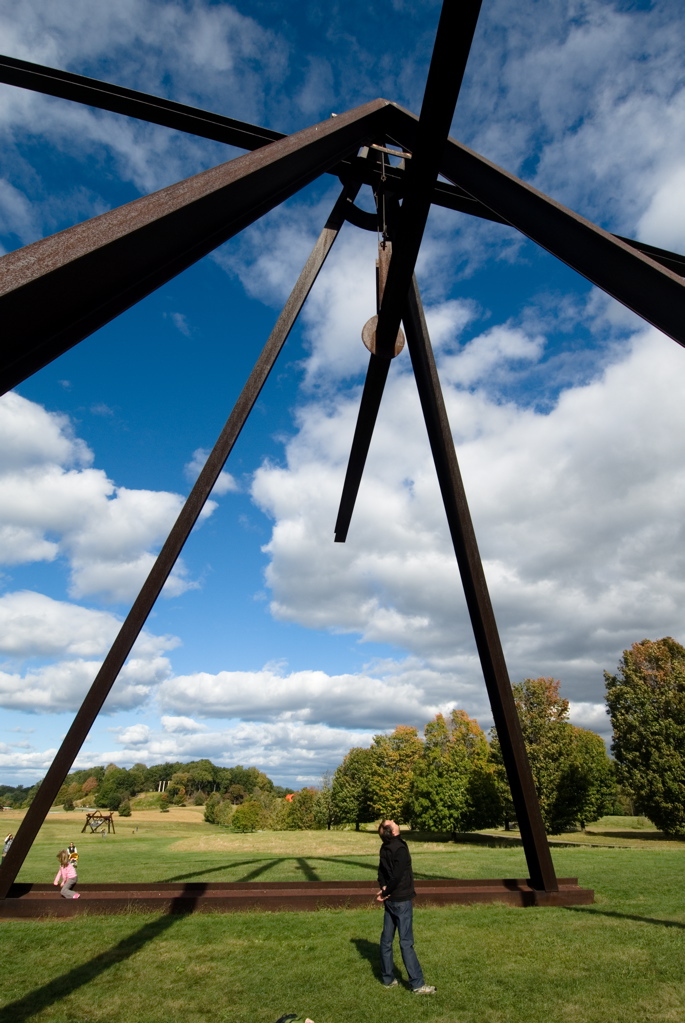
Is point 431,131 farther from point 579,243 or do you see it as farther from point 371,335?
point 371,335

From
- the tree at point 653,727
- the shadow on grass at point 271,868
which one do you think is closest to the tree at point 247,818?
the tree at point 653,727

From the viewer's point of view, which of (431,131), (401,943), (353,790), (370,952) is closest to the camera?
(431,131)

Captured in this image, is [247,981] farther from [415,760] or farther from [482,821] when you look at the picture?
[415,760]

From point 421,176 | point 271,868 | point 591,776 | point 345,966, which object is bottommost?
point 345,966

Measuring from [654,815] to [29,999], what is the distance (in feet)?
101

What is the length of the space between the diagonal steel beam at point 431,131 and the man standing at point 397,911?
5.37 m

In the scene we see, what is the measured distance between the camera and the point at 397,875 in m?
5.47

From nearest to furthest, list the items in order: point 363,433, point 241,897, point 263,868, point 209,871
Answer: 1. point 241,897
2. point 363,433
3. point 209,871
4. point 263,868

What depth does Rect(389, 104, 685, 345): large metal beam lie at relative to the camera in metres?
3.25

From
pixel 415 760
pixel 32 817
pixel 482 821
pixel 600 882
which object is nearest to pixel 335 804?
pixel 415 760

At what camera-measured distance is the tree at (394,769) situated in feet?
136

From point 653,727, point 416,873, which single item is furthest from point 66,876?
point 653,727

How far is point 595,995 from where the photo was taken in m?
4.73

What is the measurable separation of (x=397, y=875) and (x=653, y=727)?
28140 mm
